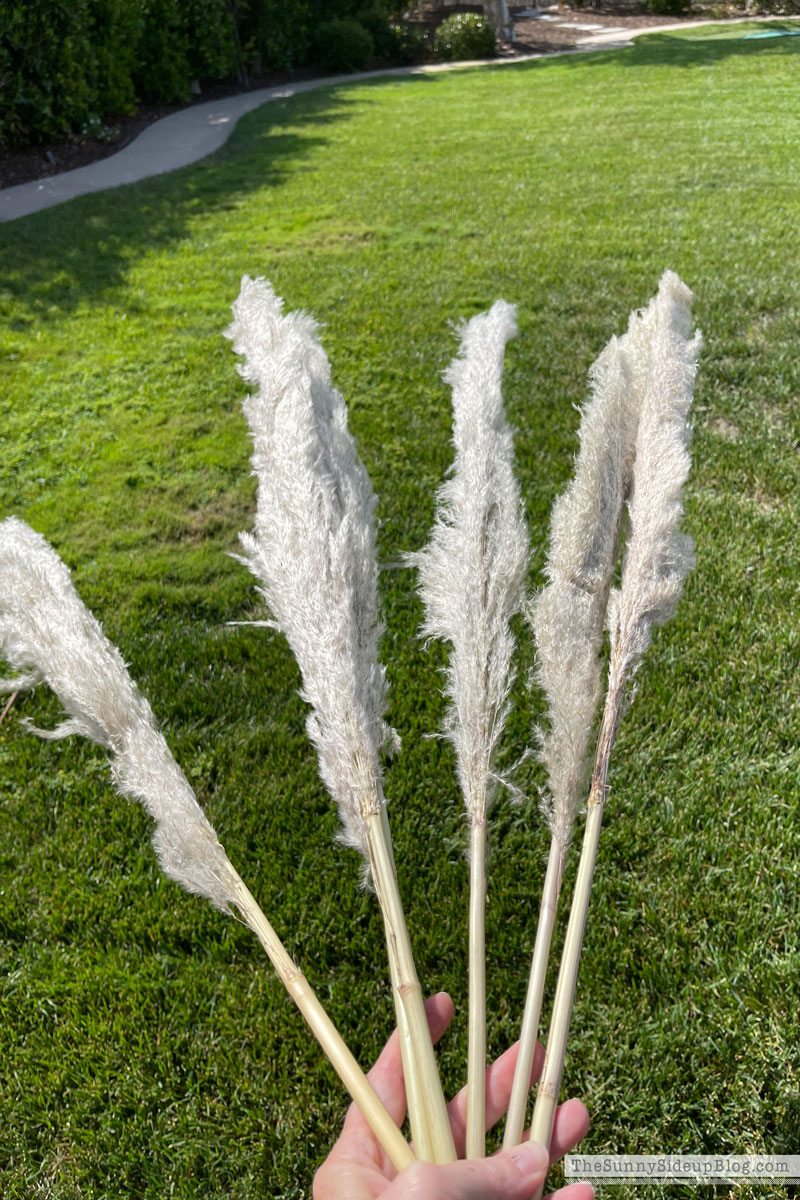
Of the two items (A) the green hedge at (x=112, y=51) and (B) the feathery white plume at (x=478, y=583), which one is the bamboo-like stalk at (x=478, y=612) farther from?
(A) the green hedge at (x=112, y=51)

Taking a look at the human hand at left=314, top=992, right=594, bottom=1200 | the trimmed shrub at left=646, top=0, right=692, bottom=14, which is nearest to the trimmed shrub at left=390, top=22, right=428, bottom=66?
the trimmed shrub at left=646, top=0, right=692, bottom=14

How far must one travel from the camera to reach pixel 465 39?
63.5 feet

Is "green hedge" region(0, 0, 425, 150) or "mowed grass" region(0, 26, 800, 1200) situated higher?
"green hedge" region(0, 0, 425, 150)

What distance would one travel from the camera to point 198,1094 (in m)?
2.06

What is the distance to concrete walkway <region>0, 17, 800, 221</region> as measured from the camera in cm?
992

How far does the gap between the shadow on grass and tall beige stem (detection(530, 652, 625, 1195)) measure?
19.9ft

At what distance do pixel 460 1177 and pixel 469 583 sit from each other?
1.08 m

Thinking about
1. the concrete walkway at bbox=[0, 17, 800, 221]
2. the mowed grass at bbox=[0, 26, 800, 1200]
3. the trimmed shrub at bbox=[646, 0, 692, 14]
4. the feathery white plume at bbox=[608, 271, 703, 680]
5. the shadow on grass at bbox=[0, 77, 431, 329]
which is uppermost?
the trimmed shrub at bbox=[646, 0, 692, 14]

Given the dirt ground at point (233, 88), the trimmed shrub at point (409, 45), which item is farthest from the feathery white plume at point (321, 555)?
the trimmed shrub at point (409, 45)

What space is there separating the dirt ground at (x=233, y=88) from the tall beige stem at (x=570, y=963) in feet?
39.1

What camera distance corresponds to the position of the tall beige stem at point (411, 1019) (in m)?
1.36

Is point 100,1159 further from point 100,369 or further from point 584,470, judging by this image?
point 100,369

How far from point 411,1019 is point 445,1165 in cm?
25

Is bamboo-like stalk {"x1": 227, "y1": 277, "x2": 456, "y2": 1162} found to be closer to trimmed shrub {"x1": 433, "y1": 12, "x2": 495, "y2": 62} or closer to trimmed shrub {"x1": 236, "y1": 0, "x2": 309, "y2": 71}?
trimmed shrub {"x1": 236, "y1": 0, "x2": 309, "y2": 71}
